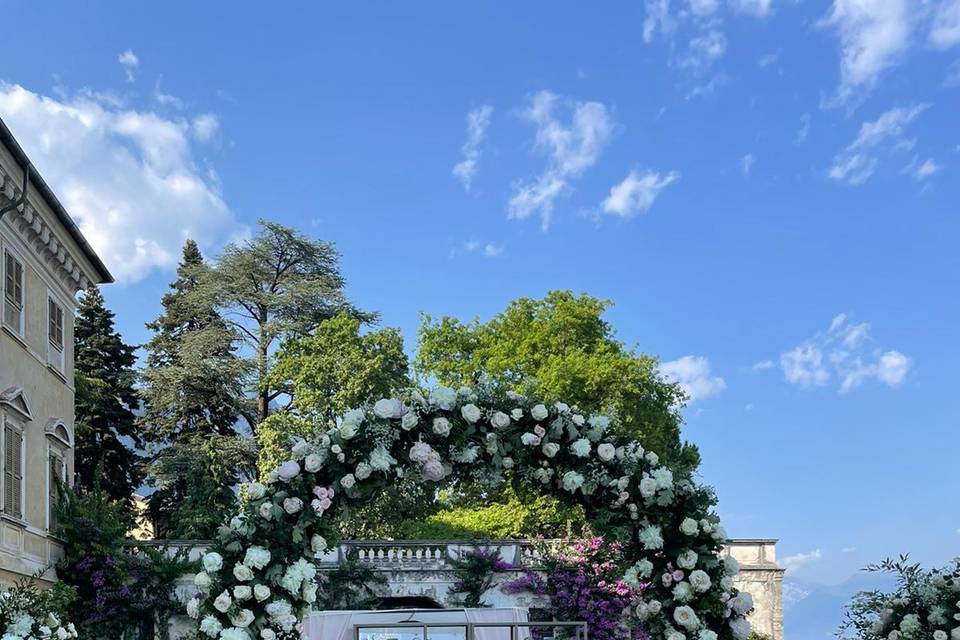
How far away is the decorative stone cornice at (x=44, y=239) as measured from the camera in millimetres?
15966

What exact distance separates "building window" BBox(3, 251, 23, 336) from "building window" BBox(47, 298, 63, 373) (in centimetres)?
→ 183

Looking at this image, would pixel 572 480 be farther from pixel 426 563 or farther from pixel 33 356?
pixel 426 563

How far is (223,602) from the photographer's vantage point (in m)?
8.70

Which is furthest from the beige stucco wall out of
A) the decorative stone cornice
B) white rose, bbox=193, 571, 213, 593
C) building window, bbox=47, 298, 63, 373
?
white rose, bbox=193, 571, 213, 593

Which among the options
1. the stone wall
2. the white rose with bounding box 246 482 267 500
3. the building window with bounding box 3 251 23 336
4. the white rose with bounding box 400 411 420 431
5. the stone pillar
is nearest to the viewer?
the white rose with bounding box 400 411 420 431

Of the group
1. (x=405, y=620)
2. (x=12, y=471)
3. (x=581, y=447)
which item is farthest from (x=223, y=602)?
(x=12, y=471)

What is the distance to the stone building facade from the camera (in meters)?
16.2

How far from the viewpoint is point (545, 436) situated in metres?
9.05

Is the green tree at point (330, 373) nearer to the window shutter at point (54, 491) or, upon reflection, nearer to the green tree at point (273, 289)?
the green tree at point (273, 289)

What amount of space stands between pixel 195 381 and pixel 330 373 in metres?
5.36

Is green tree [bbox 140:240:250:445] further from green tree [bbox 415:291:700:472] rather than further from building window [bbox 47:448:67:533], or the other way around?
building window [bbox 47:448:67:533]

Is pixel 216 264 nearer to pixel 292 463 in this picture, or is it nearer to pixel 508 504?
pixel 508 504

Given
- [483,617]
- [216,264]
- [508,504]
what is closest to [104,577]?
[483,617]

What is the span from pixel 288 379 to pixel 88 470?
6.97 metres
